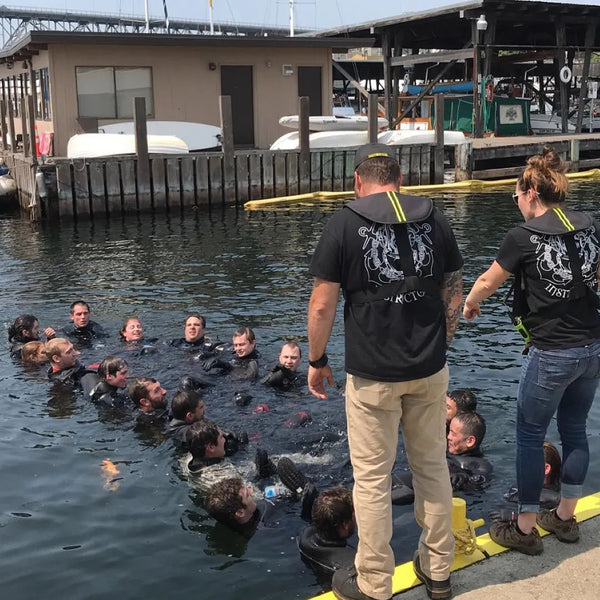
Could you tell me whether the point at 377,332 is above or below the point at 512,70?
below

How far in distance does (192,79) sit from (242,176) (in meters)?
5.82

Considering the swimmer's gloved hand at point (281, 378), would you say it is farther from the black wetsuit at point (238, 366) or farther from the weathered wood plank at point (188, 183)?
the weathered wood plank at point (188, 183)

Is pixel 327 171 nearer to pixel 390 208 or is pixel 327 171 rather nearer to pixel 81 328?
pixel 81 328

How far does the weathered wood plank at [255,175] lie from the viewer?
24422 mm

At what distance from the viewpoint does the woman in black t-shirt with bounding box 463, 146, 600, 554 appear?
4.25 m

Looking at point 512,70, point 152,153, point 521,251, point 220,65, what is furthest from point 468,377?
point 512,70

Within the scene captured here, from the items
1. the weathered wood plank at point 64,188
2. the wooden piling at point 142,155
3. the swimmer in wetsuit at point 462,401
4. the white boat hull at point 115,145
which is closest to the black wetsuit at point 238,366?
the swimmer in wetsuit at point 462,401

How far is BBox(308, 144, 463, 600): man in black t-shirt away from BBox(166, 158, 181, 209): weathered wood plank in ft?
65.0

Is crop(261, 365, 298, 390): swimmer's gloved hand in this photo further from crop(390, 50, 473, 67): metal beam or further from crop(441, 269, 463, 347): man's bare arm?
crop(390, 50, 473, 67): metal beam

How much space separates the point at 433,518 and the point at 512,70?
45593 mm

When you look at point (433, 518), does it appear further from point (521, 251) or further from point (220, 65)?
point (220, 65)

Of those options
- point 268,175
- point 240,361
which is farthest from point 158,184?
point 240,361

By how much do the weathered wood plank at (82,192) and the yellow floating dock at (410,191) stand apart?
15.3 feet

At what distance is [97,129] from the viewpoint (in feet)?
86.5
